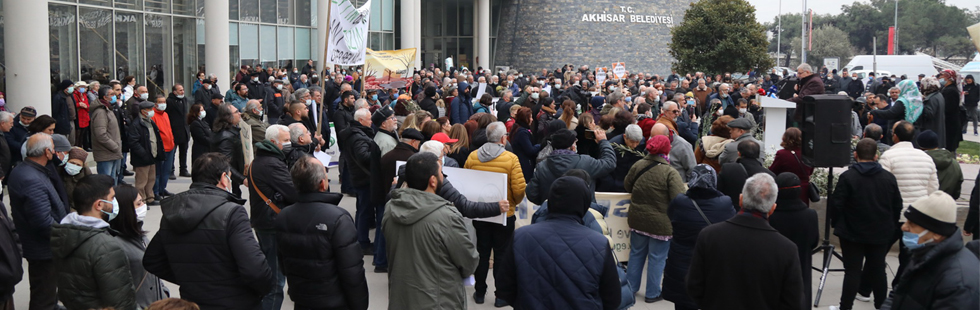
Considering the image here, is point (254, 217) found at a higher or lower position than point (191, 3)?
lower

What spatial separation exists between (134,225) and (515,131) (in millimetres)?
5178

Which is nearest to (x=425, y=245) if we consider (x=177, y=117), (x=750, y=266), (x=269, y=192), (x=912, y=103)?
(x=750, y=266)

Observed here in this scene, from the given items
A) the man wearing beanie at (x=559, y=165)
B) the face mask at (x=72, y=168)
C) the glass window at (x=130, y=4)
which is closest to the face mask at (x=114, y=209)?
the face mask at (x=72, y=168)

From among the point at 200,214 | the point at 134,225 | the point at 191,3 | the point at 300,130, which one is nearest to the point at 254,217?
the point at 300,130

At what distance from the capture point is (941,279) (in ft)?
13.0

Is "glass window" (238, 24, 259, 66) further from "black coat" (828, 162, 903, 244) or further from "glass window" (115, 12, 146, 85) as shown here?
"black coat" (828, 162, 903, 244)

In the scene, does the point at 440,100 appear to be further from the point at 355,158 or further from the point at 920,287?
the point at 920,287

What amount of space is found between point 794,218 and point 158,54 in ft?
67.9

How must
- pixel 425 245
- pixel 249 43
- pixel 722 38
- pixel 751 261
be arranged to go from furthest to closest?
pixel 722 38 < pixel 249 43 < pixel 425 245 < pixel 751 261

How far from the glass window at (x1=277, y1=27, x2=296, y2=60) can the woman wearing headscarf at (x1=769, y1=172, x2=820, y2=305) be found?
25.9 metres

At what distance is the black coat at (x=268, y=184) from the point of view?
6.72 metres

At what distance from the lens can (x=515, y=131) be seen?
31.9 feet

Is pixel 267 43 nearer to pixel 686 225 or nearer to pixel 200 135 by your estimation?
pixel 200 135

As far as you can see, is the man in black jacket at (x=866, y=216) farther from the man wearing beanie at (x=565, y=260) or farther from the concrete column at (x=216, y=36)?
the concrete column at (x=216, y=36)
